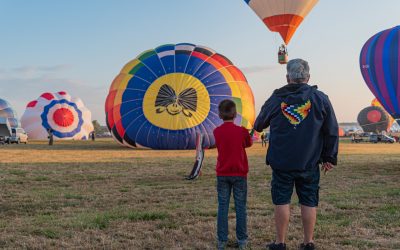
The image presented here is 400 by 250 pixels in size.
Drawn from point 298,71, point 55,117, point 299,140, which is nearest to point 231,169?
point 299,140

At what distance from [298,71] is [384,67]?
11.8m

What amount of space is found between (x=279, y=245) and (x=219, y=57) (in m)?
19.2

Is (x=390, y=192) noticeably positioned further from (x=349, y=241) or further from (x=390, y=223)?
(x=349, y=241)

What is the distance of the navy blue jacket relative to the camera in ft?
11.6

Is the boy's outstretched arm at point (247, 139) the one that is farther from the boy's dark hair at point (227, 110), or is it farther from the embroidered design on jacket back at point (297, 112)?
the embroidered design on jacket back at point (297, 112)

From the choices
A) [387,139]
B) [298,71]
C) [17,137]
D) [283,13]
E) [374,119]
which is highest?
[283,13]

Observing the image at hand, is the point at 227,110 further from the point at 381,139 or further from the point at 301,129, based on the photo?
the point at 381,139

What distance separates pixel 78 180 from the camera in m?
8.89

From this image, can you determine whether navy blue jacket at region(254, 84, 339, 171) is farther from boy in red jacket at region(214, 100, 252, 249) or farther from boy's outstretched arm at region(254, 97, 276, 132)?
boy in red jacket at region(214, 100, 252, 249)

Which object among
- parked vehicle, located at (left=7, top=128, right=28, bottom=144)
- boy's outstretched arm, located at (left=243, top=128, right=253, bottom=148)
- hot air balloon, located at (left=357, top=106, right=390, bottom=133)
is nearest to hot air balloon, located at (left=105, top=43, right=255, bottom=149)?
parked vehicle, located at (left=7, top=128, right=28, bottom=144)

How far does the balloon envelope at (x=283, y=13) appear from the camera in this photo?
1819 centimetres

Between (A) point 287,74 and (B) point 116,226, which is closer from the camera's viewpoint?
(A) point 287,74

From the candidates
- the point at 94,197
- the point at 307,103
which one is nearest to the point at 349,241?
the point at 307,103

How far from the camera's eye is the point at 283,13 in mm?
18438
